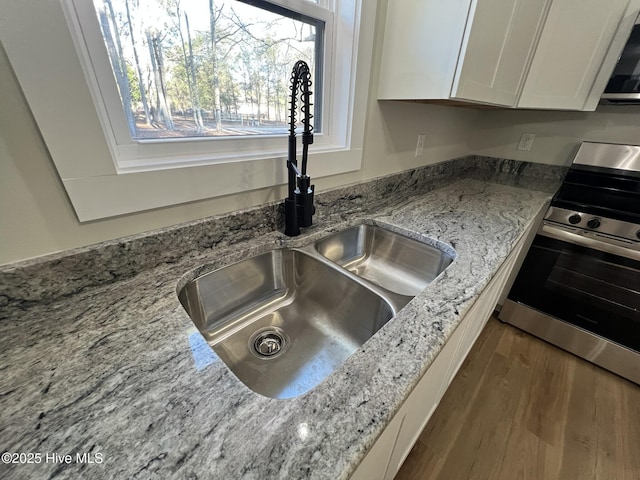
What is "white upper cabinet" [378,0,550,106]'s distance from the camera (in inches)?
33.4

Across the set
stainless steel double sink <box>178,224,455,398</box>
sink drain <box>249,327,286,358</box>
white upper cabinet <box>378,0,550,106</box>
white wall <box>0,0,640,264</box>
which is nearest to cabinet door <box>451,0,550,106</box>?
white upper cabinet <box>378,0,550,106</box>

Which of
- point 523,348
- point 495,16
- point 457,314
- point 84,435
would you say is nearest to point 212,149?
point 84,435

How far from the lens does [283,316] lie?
0.85 metres

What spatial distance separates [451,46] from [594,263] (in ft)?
4.43

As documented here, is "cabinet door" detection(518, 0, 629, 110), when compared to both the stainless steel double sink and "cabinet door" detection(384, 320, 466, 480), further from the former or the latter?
"cabinet door" detection(384, 320, 466, 480)

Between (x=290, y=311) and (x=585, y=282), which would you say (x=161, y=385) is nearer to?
(x=290, y=311)

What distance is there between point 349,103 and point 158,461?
1107 mm

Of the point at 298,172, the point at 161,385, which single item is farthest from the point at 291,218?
the point at 161,385

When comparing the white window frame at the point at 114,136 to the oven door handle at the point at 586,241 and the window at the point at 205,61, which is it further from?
the oven door handle at the point at 586,241

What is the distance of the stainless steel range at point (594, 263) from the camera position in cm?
127

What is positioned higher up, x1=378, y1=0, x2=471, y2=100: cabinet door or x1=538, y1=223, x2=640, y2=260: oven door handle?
x1=378, y1=0, x2=471, y2=100: cabinet door

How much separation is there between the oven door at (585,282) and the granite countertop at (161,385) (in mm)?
1066

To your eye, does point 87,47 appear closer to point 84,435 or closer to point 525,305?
point 84,435

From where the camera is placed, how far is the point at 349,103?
1.00 metres
